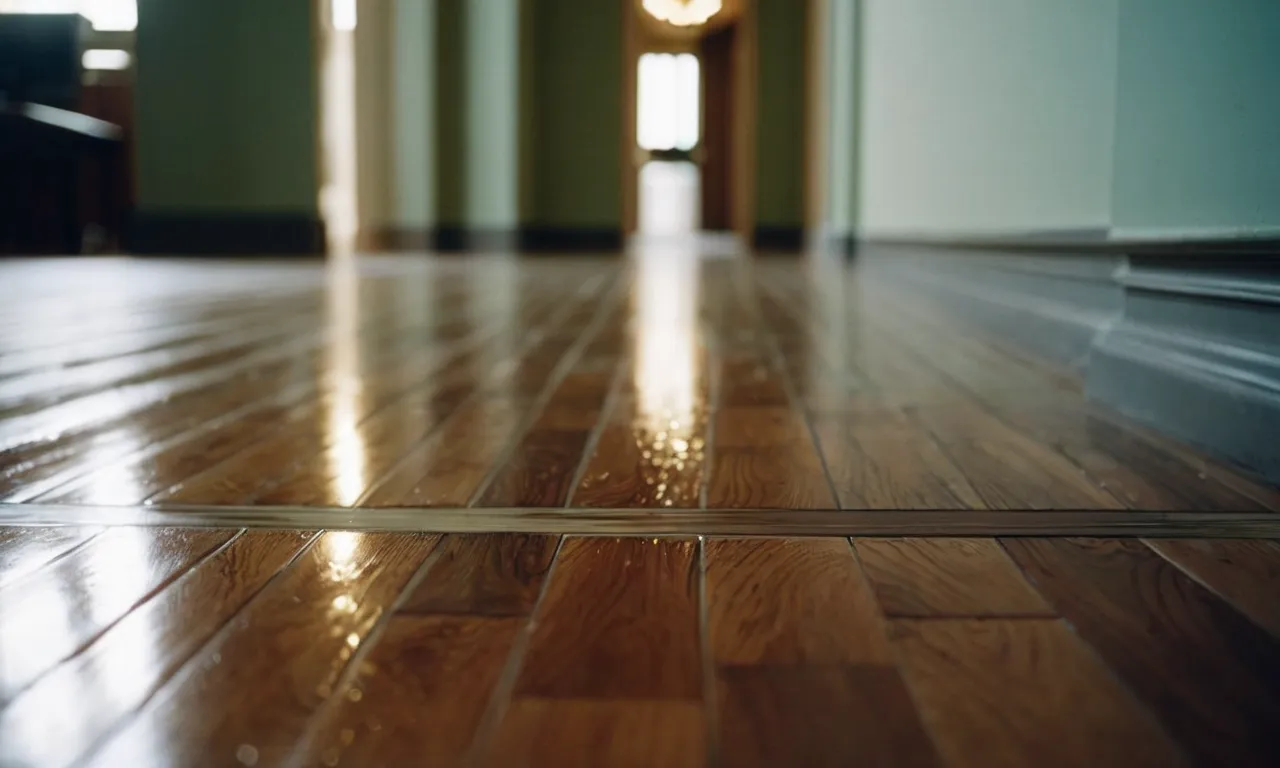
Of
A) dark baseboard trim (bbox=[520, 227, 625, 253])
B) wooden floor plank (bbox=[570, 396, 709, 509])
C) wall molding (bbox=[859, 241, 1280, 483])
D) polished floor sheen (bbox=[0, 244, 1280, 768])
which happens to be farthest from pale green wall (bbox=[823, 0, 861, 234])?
wooden floor plank (bbox=[570, 396, 709, 509])

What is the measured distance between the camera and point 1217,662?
0.58m

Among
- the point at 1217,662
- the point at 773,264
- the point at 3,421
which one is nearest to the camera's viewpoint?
the point at 1217,662

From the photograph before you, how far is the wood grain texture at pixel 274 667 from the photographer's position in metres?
0.48

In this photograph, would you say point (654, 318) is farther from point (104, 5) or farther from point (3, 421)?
point (104, 5)

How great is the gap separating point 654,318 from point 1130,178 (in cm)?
144

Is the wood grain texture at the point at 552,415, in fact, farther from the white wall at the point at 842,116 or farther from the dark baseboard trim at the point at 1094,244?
the white wall at the point at 842,116

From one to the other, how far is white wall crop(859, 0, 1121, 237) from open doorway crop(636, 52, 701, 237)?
10043 millimetres

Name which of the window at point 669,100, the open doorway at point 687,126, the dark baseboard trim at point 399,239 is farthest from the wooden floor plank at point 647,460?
the window at point 669,100

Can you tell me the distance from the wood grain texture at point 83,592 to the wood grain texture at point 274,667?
0.07 meters

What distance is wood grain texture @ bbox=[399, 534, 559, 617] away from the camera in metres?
0.66

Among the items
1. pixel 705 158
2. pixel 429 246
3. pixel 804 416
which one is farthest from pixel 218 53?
pixel 705 158

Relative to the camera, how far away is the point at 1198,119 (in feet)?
3.94

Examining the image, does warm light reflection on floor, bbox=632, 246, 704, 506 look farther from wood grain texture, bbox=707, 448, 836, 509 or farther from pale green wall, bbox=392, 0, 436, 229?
pale green wall, bbox=392, 0, 436, 229

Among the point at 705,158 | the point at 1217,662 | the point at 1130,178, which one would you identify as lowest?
the point at 1217,662
